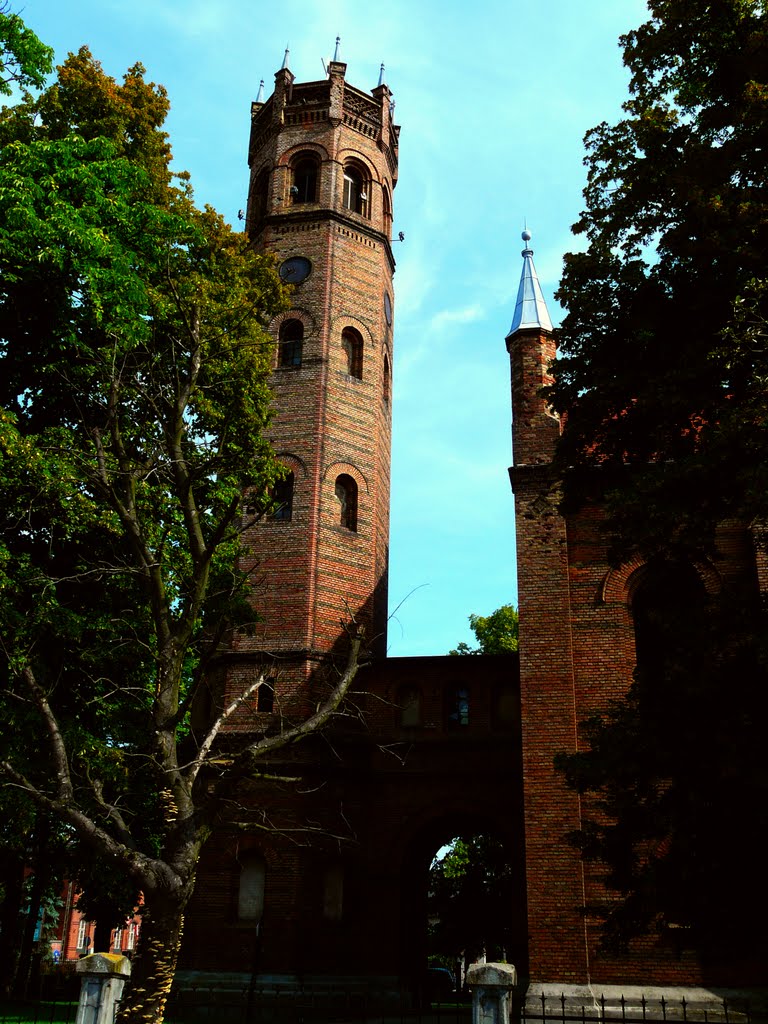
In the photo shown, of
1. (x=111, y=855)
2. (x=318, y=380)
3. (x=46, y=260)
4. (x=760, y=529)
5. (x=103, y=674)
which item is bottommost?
(x=111, y=855)

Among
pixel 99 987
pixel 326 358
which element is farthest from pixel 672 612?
pixel 326 358

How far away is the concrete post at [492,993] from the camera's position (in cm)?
763

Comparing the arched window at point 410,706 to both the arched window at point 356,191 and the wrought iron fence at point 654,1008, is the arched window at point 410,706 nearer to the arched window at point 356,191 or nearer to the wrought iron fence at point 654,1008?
the wrought iron fence at point 654,1008

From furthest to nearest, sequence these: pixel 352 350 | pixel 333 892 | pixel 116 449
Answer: pixel 352 350 → pixel 333 892 → pixel 116 449

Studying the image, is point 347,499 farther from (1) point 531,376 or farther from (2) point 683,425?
(2) point 683,425

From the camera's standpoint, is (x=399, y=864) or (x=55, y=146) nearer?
(x=55, y=146)

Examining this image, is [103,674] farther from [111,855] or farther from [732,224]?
[732,224]

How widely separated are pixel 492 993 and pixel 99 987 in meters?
3.41

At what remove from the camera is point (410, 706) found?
784 inches

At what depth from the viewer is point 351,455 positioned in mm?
20906

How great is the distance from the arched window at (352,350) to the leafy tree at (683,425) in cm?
1164

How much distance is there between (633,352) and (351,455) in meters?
11.3

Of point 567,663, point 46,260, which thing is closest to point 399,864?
point 567,663

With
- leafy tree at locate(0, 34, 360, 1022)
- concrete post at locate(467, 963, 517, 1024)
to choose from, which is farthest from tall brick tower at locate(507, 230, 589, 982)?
concrete post at locate(467, 963, 517, 1024)
